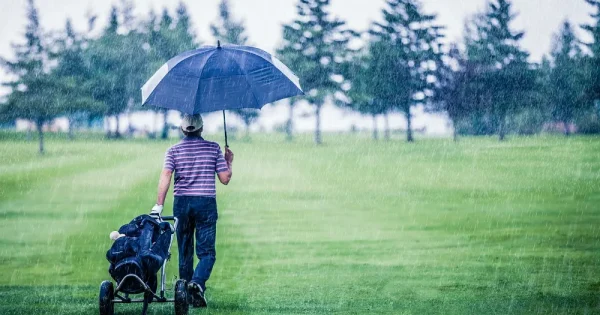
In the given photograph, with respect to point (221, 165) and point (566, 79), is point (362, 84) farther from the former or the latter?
point (221, 165)

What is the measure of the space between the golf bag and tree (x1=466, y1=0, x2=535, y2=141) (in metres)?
53.2

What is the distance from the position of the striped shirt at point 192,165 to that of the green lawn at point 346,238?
43.4 inches

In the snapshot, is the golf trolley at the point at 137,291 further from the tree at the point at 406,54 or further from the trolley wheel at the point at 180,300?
the tree at the point at 406,54

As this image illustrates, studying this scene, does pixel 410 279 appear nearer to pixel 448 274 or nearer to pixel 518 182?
pixel 448 274

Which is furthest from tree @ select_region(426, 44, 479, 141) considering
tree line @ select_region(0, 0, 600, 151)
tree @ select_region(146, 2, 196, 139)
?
tree @ select_region(146, 2, 196, 139)

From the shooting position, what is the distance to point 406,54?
60.1m

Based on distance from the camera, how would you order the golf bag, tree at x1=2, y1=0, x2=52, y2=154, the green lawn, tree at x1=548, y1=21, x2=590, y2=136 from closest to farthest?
the golf bag → the green lawn → tree at x1=2, y1=0, x2=52, y2=154 → tree at x1=548, y1=21, x2=590, y2=136

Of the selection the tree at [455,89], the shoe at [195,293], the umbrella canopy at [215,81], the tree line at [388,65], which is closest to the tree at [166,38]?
the tree line at [388,65]

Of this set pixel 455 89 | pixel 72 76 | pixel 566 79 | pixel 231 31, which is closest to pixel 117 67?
pixel 231 31

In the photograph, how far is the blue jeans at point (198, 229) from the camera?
6.43 m

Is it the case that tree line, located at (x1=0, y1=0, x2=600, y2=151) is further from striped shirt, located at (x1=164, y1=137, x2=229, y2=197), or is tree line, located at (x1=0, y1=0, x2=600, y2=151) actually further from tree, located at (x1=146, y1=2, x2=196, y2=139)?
striped shirt, located at (x1=164, y1=137, x2=229, y2=197)

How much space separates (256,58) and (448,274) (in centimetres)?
350

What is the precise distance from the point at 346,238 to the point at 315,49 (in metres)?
48.6

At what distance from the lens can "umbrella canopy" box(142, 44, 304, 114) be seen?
664cm
